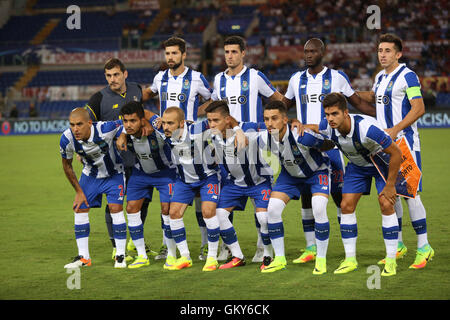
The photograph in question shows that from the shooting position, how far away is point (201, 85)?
7.66 metres

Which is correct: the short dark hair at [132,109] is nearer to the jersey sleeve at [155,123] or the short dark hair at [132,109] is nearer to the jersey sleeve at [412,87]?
the jersey sleeve at [155,123]

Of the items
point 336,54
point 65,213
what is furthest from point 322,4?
point 65,213

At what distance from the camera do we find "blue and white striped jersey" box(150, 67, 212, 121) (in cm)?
758

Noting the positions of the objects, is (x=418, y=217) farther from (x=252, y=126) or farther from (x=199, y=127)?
(x=199, y=127)

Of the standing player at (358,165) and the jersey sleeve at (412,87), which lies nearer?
the standing player at (358,165)

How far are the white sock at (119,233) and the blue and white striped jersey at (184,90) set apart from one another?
1478 mm

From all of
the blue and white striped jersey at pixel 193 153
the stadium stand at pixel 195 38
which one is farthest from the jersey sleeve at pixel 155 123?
the stadium stand at pixel 195 38

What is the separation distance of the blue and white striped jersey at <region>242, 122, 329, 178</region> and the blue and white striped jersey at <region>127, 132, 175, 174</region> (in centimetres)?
113

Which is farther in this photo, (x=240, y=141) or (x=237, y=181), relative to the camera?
(x=237, y=181)

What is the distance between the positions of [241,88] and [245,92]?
6 cm

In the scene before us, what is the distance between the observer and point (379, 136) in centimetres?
596

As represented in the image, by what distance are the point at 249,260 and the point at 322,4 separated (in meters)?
29.6

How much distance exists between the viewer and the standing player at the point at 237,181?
668 cm

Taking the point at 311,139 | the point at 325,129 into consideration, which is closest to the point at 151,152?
the point at 311,139
